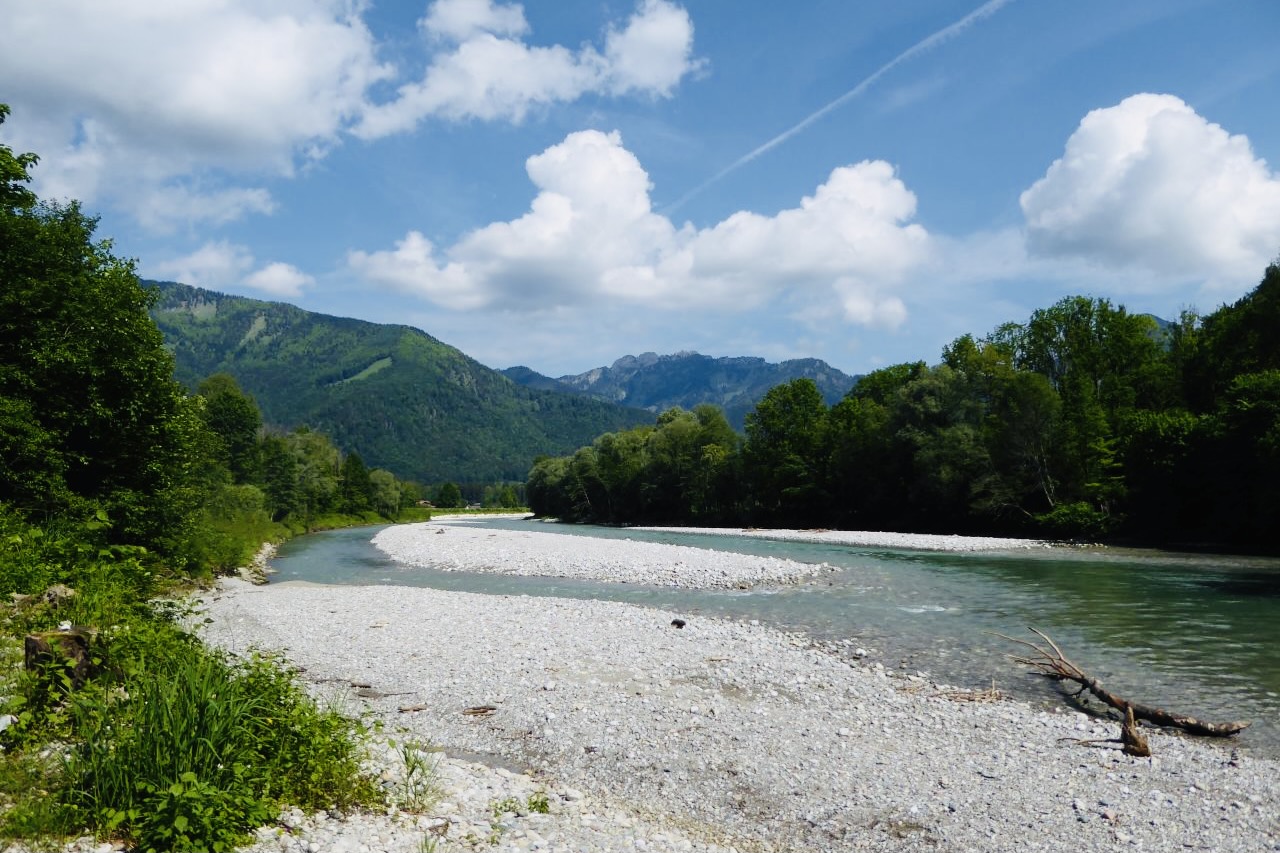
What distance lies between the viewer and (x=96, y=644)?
927cm

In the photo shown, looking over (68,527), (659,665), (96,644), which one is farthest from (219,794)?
(68,527)

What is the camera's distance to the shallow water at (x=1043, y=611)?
15109mm

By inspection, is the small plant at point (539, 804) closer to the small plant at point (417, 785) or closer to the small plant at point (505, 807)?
the small plant at point (505, 807)

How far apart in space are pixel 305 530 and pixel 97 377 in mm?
81581

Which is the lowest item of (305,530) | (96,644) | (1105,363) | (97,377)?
(305,530)

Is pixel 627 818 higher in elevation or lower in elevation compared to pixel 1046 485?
lower

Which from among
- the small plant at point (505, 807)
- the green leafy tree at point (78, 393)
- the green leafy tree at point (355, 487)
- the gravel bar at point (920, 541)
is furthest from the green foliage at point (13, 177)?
the green leafy tree at point (355, 487)

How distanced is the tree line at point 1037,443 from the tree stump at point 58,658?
178ft

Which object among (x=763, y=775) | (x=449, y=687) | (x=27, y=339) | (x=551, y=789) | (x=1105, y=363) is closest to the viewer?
(x=551, y=789)

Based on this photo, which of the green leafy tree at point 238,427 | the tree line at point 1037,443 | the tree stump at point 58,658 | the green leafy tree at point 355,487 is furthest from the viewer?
the green leafy tree at point 355,487

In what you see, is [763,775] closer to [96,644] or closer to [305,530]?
[96,644]

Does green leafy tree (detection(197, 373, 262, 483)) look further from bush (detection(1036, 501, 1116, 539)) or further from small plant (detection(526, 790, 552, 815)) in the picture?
small plant (detection(526, 790, 552, 815))

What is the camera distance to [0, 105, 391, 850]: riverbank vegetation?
6.78 metres

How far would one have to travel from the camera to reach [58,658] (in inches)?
340
